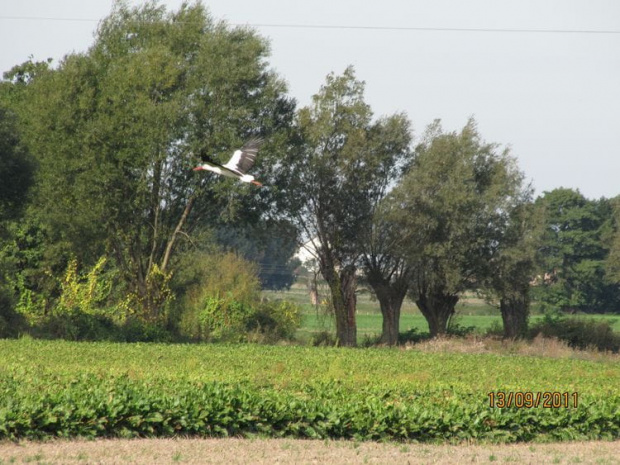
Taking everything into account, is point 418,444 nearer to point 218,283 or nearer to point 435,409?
point 435,409

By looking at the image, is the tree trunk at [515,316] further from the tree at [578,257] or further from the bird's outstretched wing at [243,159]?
the tree at [578,257]

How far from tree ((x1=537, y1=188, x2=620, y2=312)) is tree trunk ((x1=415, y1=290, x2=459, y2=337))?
49860 millimetres

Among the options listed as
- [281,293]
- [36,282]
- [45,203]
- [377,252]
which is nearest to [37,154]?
[45,203]

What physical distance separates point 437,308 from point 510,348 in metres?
6.50

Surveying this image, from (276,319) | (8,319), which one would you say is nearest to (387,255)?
(276,319)

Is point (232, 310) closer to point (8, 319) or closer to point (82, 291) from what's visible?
point (82, 291)

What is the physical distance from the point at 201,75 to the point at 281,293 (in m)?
85.1

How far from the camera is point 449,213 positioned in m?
43.3

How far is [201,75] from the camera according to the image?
4222 cm

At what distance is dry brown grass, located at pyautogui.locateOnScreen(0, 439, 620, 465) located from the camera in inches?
530
